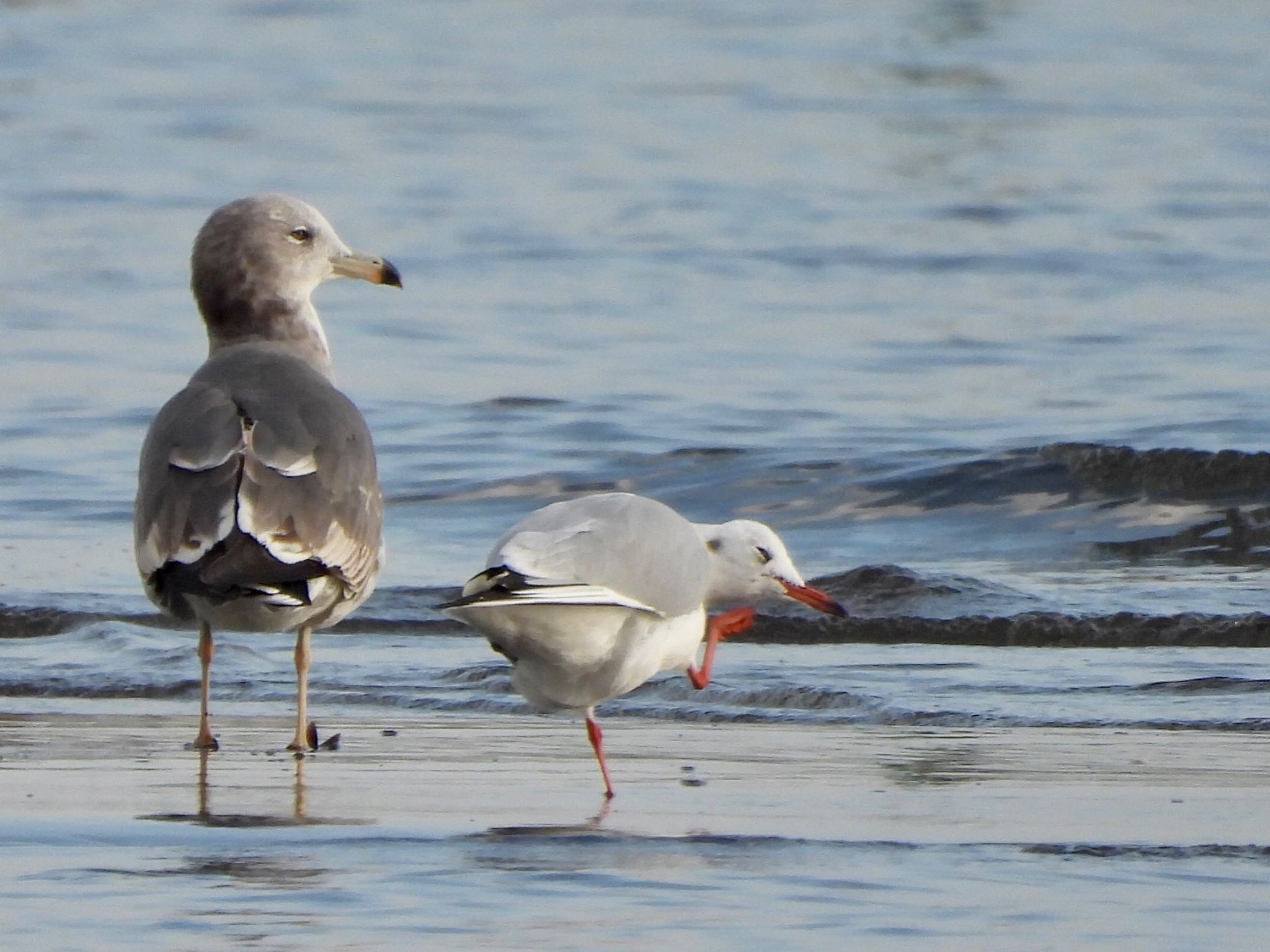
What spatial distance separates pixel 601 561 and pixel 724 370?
341 inches

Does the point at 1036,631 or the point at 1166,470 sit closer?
the point at 1036,631

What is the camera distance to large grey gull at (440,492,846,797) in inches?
222

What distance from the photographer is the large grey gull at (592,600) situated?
18.5 ft

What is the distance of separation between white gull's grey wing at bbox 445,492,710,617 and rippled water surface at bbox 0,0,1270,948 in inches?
23.5

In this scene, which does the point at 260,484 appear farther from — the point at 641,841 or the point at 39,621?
the point at 39,621

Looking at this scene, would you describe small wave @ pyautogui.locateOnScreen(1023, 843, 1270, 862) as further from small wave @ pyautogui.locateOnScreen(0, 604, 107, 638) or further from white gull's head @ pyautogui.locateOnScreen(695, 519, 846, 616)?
small wave @ pyautogui.locateOnScreen(0, 604, 107, 638)

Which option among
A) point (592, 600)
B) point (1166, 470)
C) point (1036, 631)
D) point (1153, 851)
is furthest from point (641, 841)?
point (1166, 470)

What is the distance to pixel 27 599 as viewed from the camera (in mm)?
9133

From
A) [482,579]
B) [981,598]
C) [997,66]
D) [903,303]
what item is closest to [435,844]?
[482,579]

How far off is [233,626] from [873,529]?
201 inches

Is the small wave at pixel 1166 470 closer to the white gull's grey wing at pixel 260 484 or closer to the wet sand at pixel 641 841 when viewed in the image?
the wet sand at pixel 641 841

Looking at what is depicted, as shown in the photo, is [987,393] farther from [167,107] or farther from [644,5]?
[644,5]

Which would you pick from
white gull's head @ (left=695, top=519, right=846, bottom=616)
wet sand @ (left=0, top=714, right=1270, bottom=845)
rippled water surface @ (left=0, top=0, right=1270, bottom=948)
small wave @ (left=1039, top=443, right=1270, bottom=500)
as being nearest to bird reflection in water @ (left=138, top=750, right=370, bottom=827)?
wet sand @ (left=0, top=714, right=1270, bottom=845)

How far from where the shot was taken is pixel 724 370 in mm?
14422
